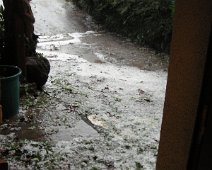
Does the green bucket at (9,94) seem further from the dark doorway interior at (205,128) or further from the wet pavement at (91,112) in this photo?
the dark doorway interior at (205,128)

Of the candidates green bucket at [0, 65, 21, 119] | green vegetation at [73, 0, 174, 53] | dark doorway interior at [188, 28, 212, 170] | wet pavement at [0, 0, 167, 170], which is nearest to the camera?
dark doorway interior at [188, 28, 212, 170]

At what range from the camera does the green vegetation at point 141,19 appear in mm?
10594

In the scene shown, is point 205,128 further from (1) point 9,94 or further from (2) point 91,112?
(2) point 91,112

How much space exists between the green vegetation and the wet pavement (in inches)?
22.5

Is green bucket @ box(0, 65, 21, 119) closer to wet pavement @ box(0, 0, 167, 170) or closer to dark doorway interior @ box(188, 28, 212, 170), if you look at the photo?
wet pavement @ box(0, 0, 167, 170)

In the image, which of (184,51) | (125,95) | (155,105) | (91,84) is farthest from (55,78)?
(184,51)

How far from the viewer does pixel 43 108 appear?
5.96 m

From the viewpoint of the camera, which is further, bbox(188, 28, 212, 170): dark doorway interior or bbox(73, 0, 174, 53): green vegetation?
bbox(73, 0, 174, 53): green vegetation

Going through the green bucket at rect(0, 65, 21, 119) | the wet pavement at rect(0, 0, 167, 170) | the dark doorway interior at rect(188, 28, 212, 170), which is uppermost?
the dark doorway interior at rect(188, 28, 212, 170)

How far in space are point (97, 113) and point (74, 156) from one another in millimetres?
1672

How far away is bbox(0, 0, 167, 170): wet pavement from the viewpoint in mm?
4430

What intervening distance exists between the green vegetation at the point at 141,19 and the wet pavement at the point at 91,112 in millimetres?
571

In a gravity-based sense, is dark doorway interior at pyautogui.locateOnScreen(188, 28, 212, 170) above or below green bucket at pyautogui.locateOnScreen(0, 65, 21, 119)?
above

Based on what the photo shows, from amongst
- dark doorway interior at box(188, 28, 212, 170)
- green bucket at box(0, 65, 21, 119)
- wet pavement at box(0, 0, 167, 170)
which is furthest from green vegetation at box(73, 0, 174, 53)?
dark doorway interior at box(188, 28, 212, 170)
